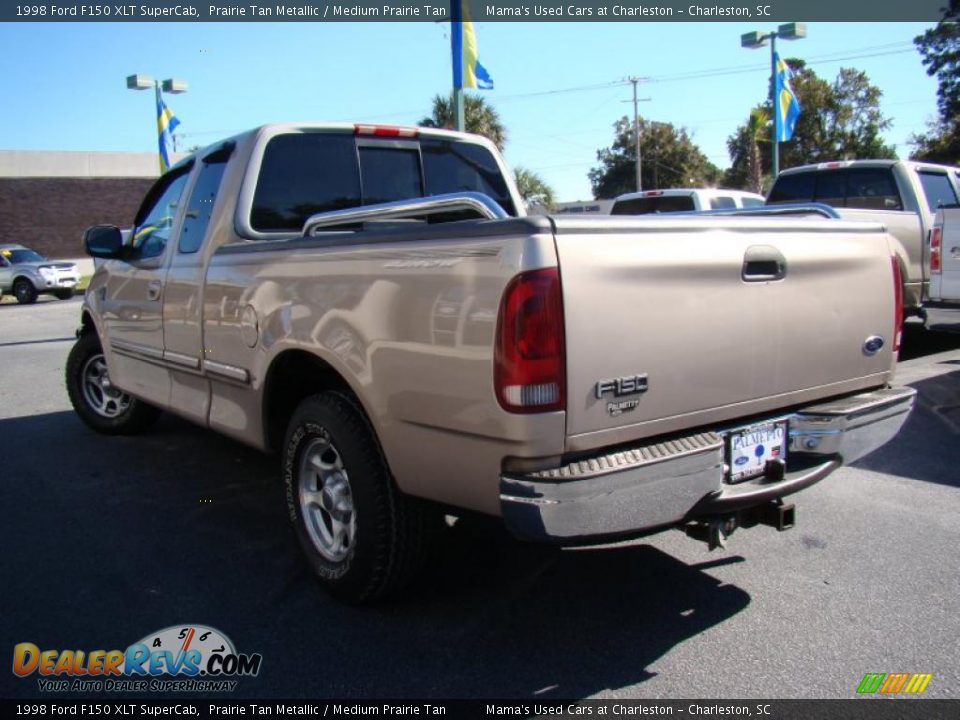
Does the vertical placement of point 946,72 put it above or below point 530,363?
above

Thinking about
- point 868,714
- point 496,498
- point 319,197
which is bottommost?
point 868,714

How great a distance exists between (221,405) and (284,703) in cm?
184

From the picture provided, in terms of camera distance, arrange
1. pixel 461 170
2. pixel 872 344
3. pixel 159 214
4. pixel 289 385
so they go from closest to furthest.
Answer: pixel 872 344, pixel 289 385, pixel 461 170, pixel 159 214

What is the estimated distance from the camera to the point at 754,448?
9.97ft

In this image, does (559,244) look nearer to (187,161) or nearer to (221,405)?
(221,405)

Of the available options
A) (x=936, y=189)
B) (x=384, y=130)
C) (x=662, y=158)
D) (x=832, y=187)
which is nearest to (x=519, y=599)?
(x=384, y=130)

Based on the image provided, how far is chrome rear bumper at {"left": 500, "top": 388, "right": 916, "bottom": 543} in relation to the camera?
2502 millimetres

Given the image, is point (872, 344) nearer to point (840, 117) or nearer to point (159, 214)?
point (159, 214)

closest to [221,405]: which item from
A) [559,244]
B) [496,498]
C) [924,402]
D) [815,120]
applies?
[496,498]

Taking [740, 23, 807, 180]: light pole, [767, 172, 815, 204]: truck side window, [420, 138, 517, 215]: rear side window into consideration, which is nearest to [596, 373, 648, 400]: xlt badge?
[420, 138, 517, 215]: rear side window

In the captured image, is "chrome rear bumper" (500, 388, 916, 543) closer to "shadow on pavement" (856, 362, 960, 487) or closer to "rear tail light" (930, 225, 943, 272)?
"shadow on pavement" (856, 362, 960, 487)

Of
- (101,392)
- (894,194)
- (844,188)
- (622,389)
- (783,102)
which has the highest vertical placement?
(783,102)

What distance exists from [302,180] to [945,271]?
22.1 feet

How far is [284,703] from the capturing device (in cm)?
275
